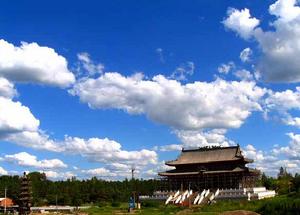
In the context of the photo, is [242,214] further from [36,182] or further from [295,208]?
[36,182]

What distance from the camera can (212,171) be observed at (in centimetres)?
9631

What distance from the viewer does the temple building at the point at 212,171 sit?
310 ft

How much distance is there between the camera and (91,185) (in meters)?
119

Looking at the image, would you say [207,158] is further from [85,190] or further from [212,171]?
[85,190]

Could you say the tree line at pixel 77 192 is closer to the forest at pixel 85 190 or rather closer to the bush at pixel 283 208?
the forest at pixel 85 190

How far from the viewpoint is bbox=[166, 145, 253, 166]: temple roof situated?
9718 centimetres

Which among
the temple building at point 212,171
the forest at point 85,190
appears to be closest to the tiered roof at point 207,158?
the temple building at point 212,171

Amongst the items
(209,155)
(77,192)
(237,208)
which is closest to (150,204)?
(209,155)

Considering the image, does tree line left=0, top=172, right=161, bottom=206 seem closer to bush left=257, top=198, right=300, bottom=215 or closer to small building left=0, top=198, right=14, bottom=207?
small building left=0, top=198, right=14, bottom=207

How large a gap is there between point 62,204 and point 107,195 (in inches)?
420

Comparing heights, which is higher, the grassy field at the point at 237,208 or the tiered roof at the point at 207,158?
the tiered roof at the point at 207,158

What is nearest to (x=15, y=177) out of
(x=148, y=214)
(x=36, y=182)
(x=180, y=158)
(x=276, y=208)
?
(x=36, y=182)

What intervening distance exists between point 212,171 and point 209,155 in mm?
5247

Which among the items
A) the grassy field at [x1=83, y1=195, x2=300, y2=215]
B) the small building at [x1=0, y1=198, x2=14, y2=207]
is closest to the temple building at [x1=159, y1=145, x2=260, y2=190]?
the grassy field at [x1=83, y1=195, x2=300, y2=215]
